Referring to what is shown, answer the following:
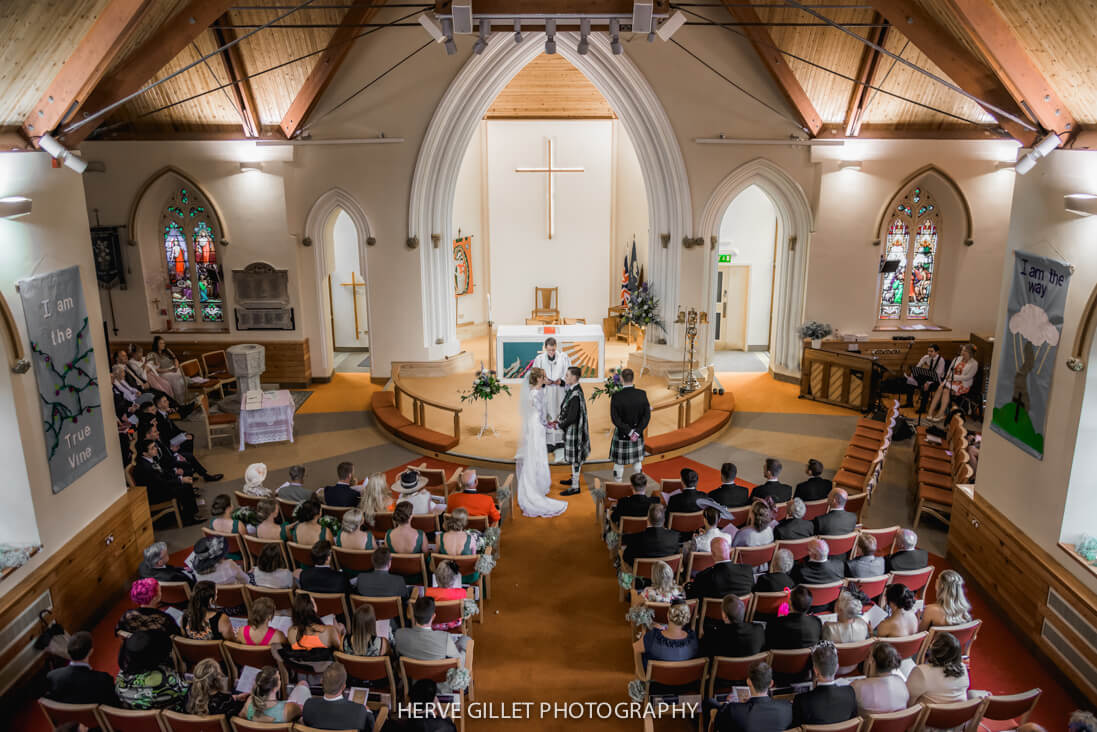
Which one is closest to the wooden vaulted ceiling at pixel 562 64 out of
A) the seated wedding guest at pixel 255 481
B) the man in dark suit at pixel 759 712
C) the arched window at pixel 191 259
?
the arched window at pixel 191 259

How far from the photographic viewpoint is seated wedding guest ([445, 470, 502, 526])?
7895mm

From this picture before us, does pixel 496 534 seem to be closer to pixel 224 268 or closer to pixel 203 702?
pixel 203 702

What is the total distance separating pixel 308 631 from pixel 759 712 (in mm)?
3064

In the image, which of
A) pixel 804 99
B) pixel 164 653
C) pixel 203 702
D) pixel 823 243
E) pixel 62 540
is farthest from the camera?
pixel 823 243

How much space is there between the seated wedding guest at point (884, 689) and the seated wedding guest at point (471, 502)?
391cm

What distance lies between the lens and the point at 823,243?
1426cm

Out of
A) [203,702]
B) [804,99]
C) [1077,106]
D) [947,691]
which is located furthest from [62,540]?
[804,99]

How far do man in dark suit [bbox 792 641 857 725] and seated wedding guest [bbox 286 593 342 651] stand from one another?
314 cm

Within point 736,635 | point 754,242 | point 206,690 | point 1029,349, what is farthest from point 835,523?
point 754,242

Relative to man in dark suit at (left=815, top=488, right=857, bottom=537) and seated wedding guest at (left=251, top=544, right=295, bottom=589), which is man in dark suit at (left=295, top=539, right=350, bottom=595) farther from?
man in dark suit at (left=815, top=488, right=857, bottom=537)

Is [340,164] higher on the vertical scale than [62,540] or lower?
higher

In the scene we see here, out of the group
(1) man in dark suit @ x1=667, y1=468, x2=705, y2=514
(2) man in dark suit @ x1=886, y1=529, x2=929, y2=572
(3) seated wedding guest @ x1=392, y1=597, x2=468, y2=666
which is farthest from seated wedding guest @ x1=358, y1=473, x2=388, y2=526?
(2) man in dark suit @ x1=886, y1=529, x2=929, y2=572

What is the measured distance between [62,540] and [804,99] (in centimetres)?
1211

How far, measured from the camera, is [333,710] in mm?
4797
